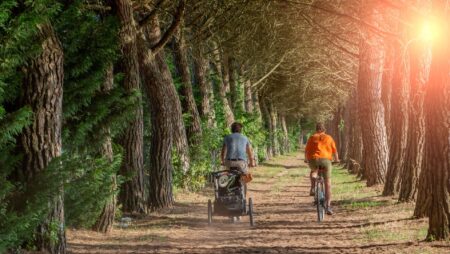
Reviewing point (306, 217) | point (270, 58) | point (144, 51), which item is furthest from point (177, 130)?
point (270, 58)

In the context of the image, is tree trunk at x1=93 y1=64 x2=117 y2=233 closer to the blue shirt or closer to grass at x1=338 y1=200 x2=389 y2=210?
the blue shirt

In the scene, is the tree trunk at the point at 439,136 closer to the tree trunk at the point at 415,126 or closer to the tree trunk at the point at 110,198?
the tree trunk at the point at 415,126

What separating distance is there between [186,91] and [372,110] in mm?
6057

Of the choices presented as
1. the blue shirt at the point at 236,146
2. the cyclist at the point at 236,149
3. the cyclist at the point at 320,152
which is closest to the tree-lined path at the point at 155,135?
the cyclist at the point at 320,152

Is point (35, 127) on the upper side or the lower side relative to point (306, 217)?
upper

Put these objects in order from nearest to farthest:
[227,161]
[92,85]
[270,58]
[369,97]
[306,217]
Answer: [92,85]
[227,161]
[306,217]
[369,97]
[270,58]

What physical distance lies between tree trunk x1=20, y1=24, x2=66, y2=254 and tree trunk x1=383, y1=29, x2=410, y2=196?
10351 millimetres

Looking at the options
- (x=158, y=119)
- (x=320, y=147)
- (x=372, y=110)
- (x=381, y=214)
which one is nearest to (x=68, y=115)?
(x=320, y=147)

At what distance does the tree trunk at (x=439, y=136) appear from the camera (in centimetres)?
1072

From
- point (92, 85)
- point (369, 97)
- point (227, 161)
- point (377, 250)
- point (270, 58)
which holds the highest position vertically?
point (270, 58)

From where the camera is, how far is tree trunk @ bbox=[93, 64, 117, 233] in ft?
40.8

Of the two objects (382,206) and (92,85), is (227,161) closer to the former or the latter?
(92,85)

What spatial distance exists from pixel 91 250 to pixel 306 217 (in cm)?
632

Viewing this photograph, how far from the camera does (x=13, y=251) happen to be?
9.14 metres
